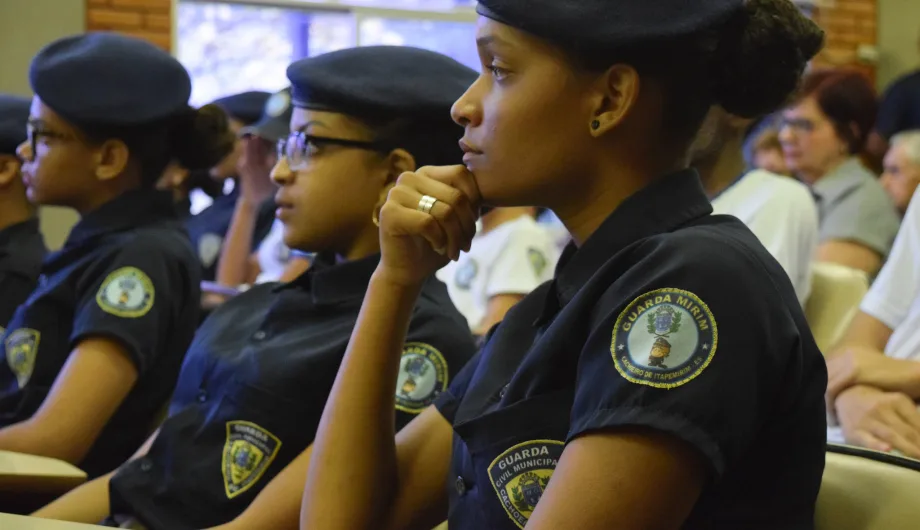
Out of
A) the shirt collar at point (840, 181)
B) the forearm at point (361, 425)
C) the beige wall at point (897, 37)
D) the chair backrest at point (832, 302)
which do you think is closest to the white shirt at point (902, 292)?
the chair backrest at point (832, 302)

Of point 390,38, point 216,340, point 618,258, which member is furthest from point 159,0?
point 618,258

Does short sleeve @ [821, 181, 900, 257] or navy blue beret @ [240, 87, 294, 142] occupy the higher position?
navy blue beret @ [240, 87, 294, 142]

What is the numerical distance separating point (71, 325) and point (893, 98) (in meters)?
4.16

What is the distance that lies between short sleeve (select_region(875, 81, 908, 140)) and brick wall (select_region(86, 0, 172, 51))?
11.4ft

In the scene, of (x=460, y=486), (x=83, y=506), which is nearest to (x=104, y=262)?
(x=83, y=506)

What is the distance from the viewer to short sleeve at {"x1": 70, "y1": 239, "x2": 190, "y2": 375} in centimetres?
205

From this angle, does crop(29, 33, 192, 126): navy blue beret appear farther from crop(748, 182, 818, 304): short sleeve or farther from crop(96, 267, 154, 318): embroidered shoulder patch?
crop(748, 182, 818, 304): short sleeve

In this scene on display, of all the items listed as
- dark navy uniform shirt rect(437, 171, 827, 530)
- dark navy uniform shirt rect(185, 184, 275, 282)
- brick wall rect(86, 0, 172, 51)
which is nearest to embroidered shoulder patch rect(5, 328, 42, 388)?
dark navy uniform shirt rect(437, 171, 827, 530)

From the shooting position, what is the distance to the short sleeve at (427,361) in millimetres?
1575

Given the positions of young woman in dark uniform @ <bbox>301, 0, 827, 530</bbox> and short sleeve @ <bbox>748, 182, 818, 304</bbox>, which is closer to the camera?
young woman in dark uniform @ <bbox>301, 0, 827, 530</bbox>

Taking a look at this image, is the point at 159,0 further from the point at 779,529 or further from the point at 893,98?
the point at 779,529

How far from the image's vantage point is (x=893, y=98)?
206 inches

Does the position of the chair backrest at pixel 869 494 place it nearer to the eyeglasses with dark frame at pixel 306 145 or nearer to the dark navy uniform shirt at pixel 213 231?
the eyeglasses with dark frame at pixel 306 145

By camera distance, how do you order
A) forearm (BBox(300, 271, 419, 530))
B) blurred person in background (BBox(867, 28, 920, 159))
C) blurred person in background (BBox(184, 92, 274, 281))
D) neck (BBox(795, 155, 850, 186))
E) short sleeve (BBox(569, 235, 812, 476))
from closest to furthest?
short sleeve (BBox(569, 235, 812, 476)) < forearm (BBox(300, 271, 419, 530)) < neck (BBox(795, 155, 850, 186)) < blurred person in background (BBox(184, 92, 274, 281)) < blurred person in background (BBox(867, 28, 920, 159))
